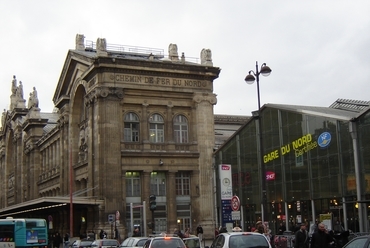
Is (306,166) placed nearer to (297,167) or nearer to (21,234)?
(297,167)

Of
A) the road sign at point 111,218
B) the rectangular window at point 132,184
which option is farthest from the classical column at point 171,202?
the road sign at point 111,218

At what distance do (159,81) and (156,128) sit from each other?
4.24 metres

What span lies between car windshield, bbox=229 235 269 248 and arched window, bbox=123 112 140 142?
35.3m

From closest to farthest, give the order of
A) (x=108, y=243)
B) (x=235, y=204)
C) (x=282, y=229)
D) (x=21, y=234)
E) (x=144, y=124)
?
1. (x=235, y=204)
2. (x=108, y=243)
3. (x=282, y=229)
4. (x=21, y=234)
5. (x=144, y=124)

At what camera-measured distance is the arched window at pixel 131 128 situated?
180 feet

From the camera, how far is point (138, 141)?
54938 mm

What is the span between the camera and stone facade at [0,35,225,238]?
5291 centimetres

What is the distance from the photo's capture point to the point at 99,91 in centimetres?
5312

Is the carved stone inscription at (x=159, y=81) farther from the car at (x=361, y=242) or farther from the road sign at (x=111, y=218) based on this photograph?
the car at (x=361, y=242)

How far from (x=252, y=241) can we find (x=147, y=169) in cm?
3528

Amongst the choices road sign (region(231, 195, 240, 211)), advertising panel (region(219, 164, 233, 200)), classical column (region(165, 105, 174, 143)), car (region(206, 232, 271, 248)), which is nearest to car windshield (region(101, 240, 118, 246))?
advertising panel (region(219, 164, 233, 200))

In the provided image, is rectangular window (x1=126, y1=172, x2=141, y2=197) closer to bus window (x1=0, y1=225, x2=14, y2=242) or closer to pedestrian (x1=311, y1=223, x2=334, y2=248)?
bus window (x1=0, y1=225, x2=14, y2=242)

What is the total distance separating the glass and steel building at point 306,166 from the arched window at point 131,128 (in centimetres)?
1070

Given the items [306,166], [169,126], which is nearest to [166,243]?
[306,166]
